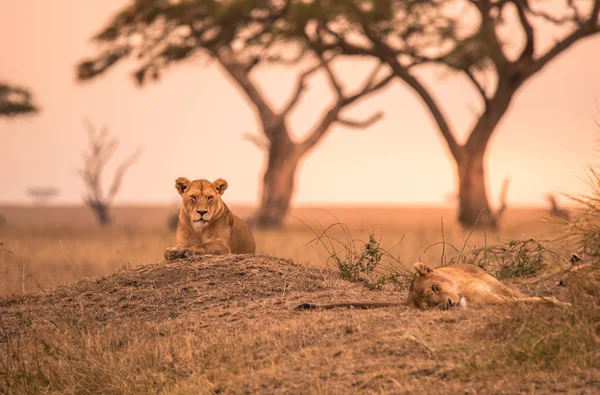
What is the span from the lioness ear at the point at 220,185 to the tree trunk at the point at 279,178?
17.4 meters

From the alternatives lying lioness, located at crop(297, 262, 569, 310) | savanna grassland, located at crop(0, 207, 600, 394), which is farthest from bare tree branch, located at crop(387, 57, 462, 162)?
lying lioness, located at crop(297, 262, 569, 310)

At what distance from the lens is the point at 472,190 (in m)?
24.0

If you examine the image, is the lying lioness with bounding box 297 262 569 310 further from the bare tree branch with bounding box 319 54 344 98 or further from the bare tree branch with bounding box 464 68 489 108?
the bare tree branch with bounding box 319 54 344 98

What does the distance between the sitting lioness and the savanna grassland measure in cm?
15

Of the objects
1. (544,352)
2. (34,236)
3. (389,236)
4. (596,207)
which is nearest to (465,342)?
(544,352)

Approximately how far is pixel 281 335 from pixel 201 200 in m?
2.54

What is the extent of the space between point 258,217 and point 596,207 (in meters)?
20.2

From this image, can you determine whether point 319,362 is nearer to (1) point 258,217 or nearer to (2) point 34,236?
(1) point 258,217

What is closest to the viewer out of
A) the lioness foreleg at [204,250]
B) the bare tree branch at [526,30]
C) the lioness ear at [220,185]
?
the lioness ear at [220,185]

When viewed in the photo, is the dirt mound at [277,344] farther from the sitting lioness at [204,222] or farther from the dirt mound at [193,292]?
the sitting lioness at [204,222]

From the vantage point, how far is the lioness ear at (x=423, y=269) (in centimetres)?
611

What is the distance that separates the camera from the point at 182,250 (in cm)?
844

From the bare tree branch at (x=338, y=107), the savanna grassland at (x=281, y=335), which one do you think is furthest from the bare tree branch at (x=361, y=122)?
the savanna grassland at (x=281, y=335)

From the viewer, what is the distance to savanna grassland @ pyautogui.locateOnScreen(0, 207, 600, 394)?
16.1 ft
